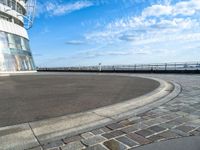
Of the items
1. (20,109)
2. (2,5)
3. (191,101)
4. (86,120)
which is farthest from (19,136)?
(2,5)

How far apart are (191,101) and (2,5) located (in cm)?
3543

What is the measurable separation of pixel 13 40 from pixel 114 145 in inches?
1448

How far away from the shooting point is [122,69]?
3506 cm

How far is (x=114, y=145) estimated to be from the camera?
4051 millimetres

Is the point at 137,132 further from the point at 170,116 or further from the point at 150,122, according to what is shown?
the point at 170,116

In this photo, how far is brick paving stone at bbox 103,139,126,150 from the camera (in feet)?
12.9

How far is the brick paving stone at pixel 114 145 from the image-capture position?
3.92m

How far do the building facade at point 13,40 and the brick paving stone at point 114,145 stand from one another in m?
31.4

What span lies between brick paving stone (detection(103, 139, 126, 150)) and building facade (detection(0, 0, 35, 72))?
3142 centimetres

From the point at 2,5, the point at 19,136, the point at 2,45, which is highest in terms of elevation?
the point at 2,5

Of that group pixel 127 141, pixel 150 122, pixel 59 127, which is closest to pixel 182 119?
pixel 150 122

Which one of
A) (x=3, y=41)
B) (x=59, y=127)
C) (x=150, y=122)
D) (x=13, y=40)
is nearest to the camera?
(x=59, y=127)

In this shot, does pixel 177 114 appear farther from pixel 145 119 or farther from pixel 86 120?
pixel 86 120

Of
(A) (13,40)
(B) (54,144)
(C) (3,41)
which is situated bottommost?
(B) (54,144)
